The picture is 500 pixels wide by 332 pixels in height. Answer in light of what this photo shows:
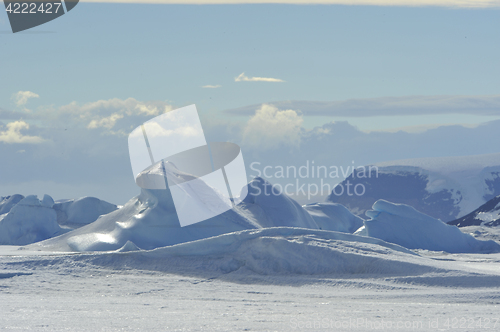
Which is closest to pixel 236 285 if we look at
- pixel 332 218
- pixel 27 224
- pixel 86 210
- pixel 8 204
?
pixel 332 218

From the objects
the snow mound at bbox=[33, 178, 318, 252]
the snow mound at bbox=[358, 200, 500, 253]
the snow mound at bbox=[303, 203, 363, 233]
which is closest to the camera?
the snow mound at bbox=[33, 178, 318, 252]

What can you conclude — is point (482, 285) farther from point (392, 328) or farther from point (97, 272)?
point (97, 272)

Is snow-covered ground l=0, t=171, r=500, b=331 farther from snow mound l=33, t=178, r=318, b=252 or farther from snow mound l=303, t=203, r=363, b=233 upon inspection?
snow mound l=303, t=203, r=363, b=233

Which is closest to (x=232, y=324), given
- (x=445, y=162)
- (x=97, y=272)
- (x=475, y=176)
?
(x=97, y=272)

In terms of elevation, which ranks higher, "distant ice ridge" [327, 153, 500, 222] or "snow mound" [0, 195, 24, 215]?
"snow mound" [0, 195, 24, 215]

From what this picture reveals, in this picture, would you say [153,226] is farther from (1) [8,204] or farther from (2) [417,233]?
(1) [8,204]

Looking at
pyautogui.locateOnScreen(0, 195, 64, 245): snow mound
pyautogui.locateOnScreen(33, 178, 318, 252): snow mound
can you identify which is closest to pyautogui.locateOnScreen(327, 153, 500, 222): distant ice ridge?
pyautogui.locateOnScreen(33, 178, 318, 252): snow mound

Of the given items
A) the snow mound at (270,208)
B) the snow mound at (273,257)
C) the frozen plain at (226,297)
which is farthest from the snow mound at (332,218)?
the frozen plain at (226,297)
